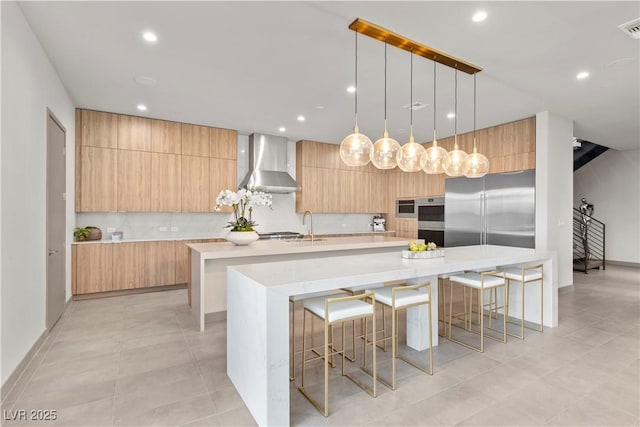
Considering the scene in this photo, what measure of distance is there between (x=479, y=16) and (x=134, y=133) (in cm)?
497

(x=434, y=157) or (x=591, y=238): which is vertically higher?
(x=434, y=157)

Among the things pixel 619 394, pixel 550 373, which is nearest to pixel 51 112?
pixel 550 373

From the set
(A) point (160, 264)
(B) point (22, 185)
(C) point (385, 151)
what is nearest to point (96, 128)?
(A) point (160, 264)

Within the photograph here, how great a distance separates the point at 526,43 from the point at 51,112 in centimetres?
474

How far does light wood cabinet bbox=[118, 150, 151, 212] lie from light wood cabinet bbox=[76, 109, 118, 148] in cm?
24

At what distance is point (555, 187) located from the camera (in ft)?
17.0

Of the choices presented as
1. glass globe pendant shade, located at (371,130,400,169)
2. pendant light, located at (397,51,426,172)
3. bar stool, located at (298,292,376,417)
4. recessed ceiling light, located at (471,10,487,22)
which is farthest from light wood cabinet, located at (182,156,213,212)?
recessed ceiling light, located at (471,10,487,22)

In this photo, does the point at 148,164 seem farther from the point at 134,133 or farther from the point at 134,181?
the point at 134,133

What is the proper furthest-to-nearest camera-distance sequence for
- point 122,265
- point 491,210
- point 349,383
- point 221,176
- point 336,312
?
point 221,176 < point 491,210 < point 122,265 < point 349,383 < point 336,312

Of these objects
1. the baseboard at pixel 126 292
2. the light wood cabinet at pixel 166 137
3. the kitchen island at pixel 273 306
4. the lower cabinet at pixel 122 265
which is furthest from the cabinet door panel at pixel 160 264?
the kitchen island at pixel 273 306

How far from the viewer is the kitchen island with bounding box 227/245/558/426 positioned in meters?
1.86

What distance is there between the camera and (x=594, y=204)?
838 cm

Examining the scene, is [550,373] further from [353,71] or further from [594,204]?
[594,204]

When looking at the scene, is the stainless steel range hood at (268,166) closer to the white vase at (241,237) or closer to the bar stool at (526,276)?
the white vase at (241,237)
